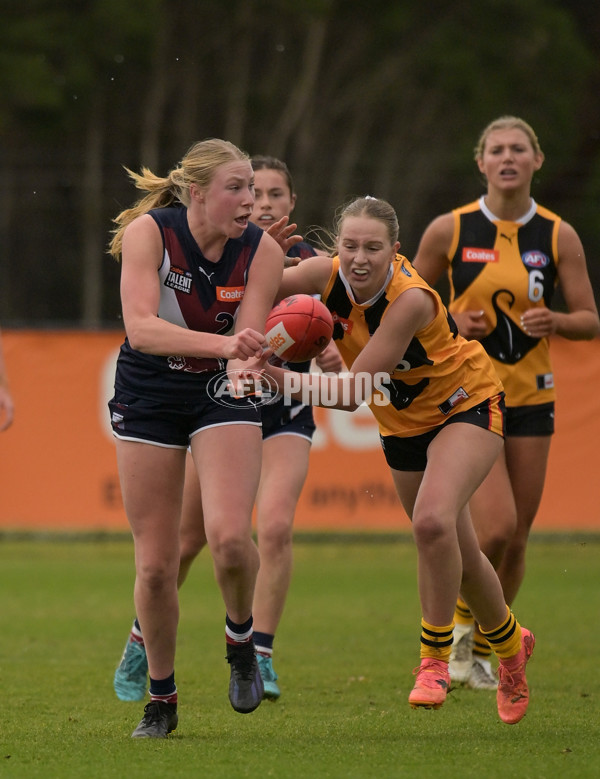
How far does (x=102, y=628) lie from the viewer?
8.70 m

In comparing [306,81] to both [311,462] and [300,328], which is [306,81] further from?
[300,328]

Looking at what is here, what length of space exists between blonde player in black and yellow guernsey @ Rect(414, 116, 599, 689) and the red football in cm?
169

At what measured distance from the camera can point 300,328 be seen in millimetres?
5281

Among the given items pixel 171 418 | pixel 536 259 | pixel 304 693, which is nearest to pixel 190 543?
pixel 304 693

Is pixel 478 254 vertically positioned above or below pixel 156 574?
above

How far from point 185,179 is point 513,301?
2322mm

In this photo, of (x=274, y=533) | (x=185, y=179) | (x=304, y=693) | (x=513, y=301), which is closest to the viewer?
(x=185, y=179)

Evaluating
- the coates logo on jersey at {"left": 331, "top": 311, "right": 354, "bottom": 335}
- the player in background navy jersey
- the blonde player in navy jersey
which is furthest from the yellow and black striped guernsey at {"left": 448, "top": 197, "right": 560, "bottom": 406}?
the blonde player in navy jersey

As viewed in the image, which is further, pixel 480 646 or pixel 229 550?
pixel 480 646

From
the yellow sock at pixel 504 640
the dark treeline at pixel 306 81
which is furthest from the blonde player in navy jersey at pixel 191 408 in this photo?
the dark treeline at pixel 306 81

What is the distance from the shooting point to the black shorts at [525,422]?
22.6 feet

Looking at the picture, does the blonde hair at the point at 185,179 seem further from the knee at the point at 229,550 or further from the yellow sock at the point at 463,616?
the yellow sock at the point at 463,616

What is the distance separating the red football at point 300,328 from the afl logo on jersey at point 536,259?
6.47 ft

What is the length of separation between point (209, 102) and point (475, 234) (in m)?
21.2
